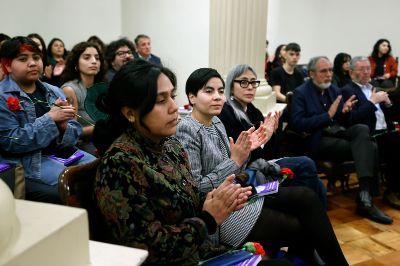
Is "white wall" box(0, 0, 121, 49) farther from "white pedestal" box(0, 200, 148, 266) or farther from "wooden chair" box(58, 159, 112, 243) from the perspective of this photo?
"white pedestal" box(0, 200, 148, 266)

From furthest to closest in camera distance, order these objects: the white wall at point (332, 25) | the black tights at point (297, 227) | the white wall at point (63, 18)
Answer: the white wall at point (332, 25)
the white wall at point (63, 18)
the black tights at point (297, 227)

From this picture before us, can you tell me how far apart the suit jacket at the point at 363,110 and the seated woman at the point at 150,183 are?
2461 mm

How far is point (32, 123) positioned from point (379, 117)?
9.58 feet

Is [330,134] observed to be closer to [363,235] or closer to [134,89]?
[363,235]

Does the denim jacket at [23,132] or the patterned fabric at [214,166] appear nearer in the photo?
the patterned fabric at [214,166]

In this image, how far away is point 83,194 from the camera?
46.4 inches

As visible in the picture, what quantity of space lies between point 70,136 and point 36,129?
0.25 m

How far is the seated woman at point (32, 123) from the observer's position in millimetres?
2068

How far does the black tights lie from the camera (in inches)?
67.6

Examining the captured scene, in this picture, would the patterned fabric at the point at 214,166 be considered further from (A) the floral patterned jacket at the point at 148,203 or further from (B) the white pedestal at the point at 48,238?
(B) the white pedestal at the point at 48,238

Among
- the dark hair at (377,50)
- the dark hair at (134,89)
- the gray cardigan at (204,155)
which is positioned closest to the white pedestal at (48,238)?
the dark hair at (134,89)

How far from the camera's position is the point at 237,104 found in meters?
2.51

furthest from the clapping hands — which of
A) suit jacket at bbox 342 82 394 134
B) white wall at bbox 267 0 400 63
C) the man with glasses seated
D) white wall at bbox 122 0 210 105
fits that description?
white wall at bbox 267 0 400 63

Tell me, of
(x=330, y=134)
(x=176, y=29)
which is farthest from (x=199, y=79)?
(x=176, y=29)
